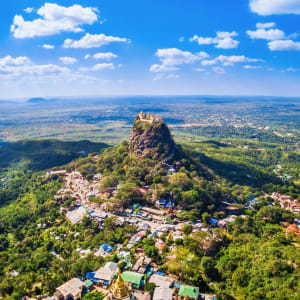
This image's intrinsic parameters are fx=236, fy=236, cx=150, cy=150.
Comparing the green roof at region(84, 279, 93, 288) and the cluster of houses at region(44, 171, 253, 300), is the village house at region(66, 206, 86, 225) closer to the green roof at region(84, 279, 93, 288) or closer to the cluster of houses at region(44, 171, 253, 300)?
the cluster of houses at region(44, 171, 253, 300)

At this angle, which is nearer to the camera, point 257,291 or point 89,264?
point 257,291

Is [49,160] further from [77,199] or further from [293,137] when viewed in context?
[293,137]

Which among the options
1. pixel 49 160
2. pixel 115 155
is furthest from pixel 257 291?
pixel 49 160

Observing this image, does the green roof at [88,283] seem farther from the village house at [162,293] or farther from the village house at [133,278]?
the village house at [162,293]

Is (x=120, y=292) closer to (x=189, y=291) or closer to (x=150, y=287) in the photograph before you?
(x=150, y=287)

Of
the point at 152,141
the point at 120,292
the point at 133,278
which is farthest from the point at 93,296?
the point at 152,141

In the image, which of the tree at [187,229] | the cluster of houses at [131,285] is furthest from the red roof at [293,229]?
the cluster of houses at [131,285]

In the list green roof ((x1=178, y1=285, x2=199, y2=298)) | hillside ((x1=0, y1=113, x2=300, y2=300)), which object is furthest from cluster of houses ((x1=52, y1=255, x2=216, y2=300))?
hillside ((x1=0, y1=113, x2=300, y2=300))
